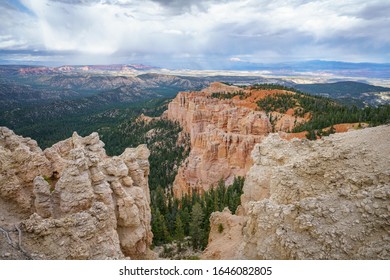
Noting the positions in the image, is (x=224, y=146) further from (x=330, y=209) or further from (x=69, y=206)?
(x=69, y=206)

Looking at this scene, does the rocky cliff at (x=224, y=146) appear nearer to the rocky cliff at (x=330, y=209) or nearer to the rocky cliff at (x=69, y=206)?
the rocky cliff at (x=330, y=209)

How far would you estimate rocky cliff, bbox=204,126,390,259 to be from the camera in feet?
30.5

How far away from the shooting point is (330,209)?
1020 centimetres

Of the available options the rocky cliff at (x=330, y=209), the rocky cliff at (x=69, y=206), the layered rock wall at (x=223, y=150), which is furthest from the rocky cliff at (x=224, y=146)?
the rocky cliff at (x=69, y=206)

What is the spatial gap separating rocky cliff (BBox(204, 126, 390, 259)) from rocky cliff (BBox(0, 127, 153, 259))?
5.31 meters

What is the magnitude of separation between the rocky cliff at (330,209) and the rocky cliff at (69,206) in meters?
5.31

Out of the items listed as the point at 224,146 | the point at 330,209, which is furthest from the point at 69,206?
the point at 224,146

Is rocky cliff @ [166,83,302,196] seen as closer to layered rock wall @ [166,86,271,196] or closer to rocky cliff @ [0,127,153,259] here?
layered rock wall @ [166,86,271,196]

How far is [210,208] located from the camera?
33.3 m

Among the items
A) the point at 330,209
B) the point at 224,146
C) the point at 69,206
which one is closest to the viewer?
the point at 330,209

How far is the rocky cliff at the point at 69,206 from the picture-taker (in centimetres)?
901

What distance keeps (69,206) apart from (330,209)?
923cm

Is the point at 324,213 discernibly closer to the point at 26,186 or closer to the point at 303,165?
the point at 303,165

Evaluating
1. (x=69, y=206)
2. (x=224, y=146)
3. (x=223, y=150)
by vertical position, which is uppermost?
(x=69, y=206)
